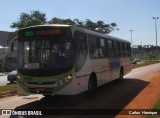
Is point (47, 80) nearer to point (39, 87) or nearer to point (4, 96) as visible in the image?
point (39, 87)

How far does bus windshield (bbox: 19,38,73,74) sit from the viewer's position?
12477mm

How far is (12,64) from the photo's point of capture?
194 ft

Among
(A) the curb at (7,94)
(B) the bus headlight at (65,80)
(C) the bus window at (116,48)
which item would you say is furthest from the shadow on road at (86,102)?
(C) the bus window at (116,48)

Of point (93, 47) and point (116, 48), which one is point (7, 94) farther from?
point (116, 48)

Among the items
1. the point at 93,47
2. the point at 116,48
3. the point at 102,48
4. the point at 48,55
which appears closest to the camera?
the point at 48,55

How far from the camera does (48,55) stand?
12539 mm

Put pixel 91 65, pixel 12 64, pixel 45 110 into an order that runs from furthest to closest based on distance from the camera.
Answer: pixel 12 64
pixel 91 65
pixel 45 110

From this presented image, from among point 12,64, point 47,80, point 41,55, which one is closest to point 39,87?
point 47,80

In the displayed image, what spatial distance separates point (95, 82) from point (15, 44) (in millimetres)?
4400

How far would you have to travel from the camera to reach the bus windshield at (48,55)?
40.9ft

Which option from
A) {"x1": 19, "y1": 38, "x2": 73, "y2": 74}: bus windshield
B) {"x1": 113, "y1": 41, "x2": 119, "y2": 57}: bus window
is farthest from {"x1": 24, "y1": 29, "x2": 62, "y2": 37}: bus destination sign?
{"x1": 113, "y1": 41, "x2": 119, "y2": 57}: bus window

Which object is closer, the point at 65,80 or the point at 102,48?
the point at 65,80

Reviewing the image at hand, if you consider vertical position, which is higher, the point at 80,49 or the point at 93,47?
the point at 93,47

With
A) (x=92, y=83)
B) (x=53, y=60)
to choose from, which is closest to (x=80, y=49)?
(x=53, y=60)
